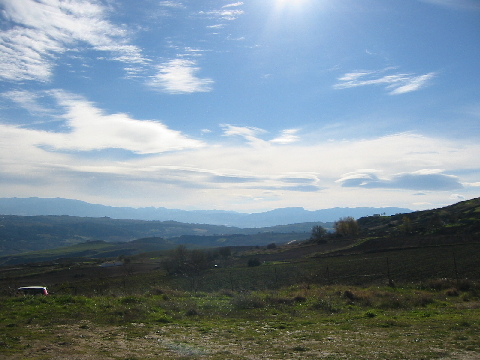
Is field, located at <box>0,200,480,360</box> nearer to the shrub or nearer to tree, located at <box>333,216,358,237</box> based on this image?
the shrub

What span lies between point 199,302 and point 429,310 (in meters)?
12.0

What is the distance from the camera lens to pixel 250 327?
1323cm

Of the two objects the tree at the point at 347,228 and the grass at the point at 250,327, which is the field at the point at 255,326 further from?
the tree at the point at 347,228

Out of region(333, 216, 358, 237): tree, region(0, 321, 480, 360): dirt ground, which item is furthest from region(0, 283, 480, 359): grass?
region(333, 216, 358, 237): tree

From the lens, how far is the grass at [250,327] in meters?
9.13

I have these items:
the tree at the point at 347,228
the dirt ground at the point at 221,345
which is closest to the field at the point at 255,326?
the dirt ground at the point at 221,345

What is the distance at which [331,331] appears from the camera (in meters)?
12.0

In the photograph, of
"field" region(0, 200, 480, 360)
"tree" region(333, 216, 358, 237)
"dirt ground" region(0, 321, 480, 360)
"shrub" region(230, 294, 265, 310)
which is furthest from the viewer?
"tree" region(333, 216, 358, 237)

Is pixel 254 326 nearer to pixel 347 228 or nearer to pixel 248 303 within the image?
pixel 248 303

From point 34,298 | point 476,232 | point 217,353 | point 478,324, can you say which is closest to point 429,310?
point 478,324

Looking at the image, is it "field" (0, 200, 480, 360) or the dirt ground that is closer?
the dirt ground

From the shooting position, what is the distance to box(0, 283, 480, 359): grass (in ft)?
30.0

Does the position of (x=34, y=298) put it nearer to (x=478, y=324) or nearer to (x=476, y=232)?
(x=478, y=324)

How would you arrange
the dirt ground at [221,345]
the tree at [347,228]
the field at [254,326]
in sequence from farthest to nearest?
1. the tree at [347,228]
2. the field at [254,326]
3. the dirt ground at [221,345]
